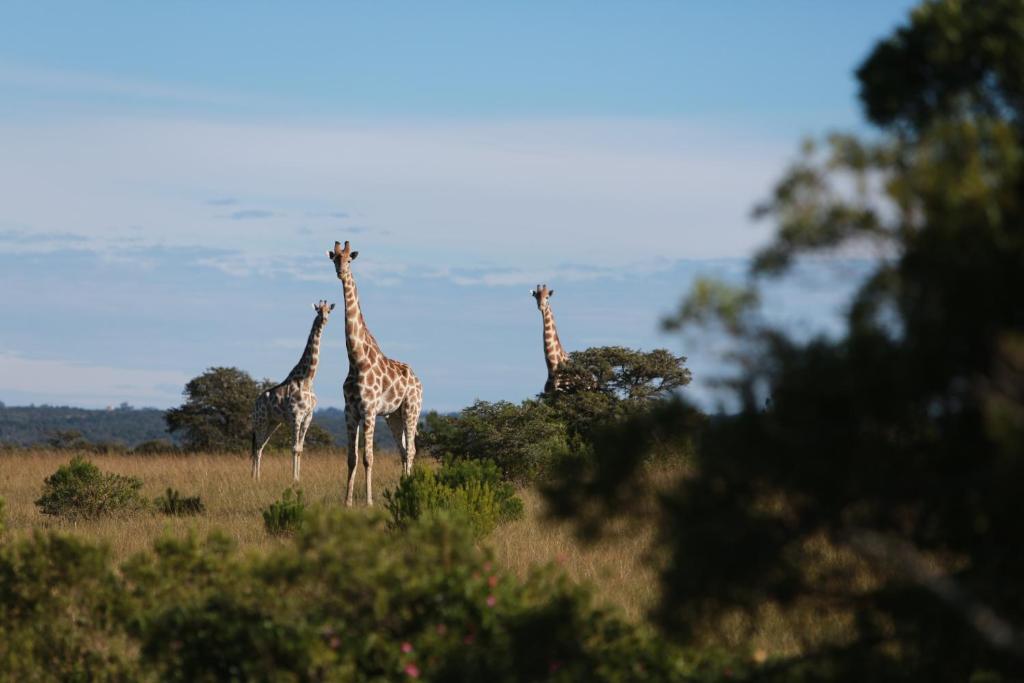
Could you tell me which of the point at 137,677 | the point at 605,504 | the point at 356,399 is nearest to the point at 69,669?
the point at 137,677

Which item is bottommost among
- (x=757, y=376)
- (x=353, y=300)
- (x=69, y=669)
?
(x=69, y=669)

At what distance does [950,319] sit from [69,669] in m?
5.77

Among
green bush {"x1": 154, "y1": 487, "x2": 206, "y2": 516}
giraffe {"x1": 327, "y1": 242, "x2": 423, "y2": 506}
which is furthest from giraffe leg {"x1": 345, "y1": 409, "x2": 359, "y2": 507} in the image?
green bush {"x1": 154, "y1": 487, "x2": 206, "y2": 516}

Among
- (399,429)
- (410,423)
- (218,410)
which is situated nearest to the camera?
(410,423)

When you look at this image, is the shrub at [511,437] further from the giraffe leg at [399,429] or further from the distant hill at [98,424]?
the distant hill at [98,424]

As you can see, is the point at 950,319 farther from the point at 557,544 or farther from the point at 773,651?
the point at 557,544

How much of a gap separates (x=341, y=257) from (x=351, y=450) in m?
3.14

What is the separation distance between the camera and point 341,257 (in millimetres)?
19281

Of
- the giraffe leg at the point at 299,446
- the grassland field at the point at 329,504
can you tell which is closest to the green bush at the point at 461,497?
the grassland field at the point at 329,504

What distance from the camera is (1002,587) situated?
15.3 ft

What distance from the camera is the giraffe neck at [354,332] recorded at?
19125mm

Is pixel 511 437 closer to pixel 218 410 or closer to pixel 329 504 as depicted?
pixel 329 504

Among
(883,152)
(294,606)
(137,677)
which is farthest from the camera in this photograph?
(137,677)

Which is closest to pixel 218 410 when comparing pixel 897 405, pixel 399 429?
pixel 399 429
